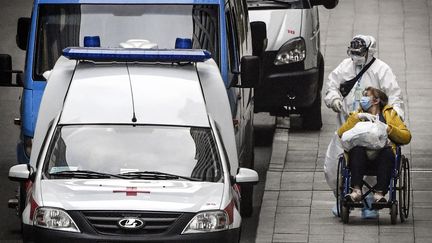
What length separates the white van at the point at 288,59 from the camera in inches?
842

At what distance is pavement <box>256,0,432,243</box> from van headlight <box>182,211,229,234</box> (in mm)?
2831

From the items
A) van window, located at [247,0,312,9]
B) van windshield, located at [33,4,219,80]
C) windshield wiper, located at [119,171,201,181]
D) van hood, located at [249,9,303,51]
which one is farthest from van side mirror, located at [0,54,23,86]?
van window, located at [247,0,312,9]

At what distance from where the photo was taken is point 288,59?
2162 centimetres

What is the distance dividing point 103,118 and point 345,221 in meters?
3.50

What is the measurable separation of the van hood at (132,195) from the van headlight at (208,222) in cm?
6

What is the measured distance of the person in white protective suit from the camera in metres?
17.3

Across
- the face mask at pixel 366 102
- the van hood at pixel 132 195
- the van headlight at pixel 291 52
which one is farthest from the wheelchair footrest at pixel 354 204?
the van headlight at pixel 291 52

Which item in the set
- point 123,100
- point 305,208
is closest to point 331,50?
point 305,208

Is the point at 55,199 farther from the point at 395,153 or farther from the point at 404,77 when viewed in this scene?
the point at 404,77

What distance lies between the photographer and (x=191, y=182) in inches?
549

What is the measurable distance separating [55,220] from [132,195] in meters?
0.63

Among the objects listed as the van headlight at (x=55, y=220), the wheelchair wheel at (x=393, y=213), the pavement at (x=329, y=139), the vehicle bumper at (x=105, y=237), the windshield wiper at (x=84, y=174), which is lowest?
the pavement at (x=329, y=139)

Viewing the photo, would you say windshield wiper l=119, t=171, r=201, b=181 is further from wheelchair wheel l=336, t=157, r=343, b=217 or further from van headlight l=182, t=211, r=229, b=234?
wheelchair wheel l=336, t=157, r=343, b=217

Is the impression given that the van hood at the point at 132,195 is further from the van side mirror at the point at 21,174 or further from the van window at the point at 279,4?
the van window at the point at 279,4
